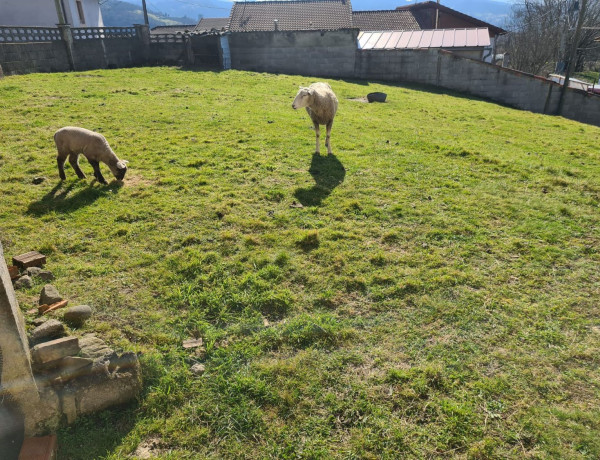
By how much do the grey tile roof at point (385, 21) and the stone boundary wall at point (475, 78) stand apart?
17.0m

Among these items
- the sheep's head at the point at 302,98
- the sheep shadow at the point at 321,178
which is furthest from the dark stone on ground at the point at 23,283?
the sheep's head at the point at 302,98

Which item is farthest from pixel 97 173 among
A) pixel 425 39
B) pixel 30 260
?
pixel 425 39

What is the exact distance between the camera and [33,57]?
18.9 m

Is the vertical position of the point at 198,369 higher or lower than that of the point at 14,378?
lower

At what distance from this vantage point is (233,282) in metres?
5.58

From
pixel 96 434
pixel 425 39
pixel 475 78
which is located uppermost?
pixel 425 39

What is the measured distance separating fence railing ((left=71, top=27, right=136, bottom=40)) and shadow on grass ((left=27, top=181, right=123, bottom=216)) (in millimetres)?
17279

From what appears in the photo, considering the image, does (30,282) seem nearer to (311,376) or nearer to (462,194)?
(311,376)

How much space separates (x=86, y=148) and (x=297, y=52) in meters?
20.3

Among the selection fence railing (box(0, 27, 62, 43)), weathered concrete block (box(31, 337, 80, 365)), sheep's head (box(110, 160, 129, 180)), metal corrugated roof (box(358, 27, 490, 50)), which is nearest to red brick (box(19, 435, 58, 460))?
weathered concrete block (box(31, 337, 80, 365))

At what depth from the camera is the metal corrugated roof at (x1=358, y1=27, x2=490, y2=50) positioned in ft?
88.4

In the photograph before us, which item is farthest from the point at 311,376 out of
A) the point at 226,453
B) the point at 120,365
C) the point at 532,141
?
the point at 532,141

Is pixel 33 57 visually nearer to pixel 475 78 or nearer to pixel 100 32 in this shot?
pixel 100 32

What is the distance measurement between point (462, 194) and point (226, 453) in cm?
678
